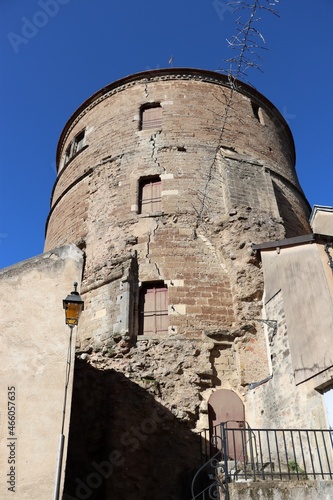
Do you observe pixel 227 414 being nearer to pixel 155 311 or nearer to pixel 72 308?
pixel 155 311

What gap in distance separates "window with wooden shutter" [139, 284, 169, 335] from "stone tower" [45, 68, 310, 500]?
28mm

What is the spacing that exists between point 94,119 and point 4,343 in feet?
38.2

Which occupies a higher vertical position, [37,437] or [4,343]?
[4,343]

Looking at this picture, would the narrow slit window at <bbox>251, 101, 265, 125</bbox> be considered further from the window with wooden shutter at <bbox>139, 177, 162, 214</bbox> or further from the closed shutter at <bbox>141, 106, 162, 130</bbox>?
the window with wooden shutter at <bbox>139, 177, 162, 214</bbox>

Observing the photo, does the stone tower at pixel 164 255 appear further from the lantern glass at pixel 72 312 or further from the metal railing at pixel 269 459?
the lantern glass at pixel 72 312

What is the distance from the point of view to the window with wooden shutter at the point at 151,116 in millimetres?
14789

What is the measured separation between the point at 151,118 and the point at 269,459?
1123cm

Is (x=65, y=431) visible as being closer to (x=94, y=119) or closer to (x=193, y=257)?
(x=193, y=257)

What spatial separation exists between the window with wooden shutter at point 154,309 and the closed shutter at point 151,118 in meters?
6.06

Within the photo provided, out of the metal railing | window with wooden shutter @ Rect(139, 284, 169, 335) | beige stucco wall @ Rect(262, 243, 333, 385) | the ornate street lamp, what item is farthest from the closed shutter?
the metal railing

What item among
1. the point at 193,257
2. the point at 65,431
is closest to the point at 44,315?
the point at 65,431

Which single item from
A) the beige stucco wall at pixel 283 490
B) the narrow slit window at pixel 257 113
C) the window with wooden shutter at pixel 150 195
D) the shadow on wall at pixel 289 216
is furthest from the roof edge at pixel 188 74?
the beige stucco wall at pixel 283 490

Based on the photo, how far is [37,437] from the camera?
600cm

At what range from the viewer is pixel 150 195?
13039 mm
